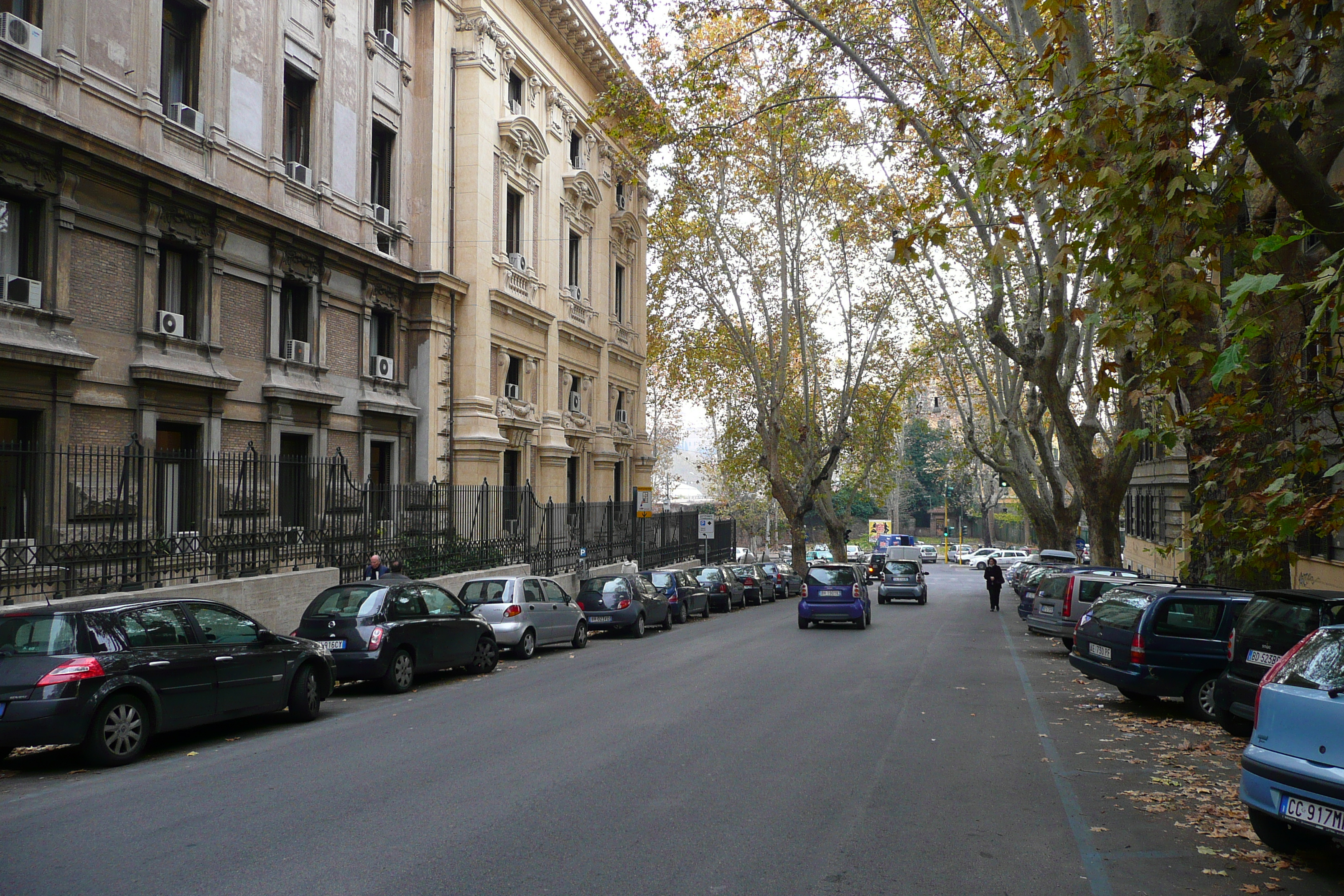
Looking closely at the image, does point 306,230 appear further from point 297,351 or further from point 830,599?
point 830,599

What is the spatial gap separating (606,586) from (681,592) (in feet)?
16.4

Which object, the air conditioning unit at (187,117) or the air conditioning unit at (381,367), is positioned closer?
the air conditioning unit at (187,117)

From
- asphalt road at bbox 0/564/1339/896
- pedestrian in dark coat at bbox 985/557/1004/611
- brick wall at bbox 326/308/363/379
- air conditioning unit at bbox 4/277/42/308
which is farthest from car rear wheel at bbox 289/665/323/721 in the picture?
pedestrian in dark coat at bbox 985/557/1004/611

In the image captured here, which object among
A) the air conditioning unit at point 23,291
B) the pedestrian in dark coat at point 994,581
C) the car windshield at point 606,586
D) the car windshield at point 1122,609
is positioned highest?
the air conditioning unit at point 23,291

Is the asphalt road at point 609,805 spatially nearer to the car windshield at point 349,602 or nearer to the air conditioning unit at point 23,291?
the car windshield at point 349,602

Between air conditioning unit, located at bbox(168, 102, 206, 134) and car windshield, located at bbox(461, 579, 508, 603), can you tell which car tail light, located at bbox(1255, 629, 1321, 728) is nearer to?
car windshield, located at bbox(461, 579, 508, 603)

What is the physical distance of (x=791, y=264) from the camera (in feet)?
124

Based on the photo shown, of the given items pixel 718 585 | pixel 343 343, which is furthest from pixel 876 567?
pixel 343 343

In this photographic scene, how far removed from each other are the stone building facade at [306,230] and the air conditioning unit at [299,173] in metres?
0.05

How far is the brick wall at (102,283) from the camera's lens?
15789mm

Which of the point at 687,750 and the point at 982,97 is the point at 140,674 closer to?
the point at 687,750

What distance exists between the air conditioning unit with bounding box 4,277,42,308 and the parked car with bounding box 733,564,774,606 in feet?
76.3

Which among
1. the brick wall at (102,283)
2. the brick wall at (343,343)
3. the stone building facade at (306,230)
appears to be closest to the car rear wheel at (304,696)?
the stone building facade at (306,230)

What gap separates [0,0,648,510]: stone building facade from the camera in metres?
15.3
